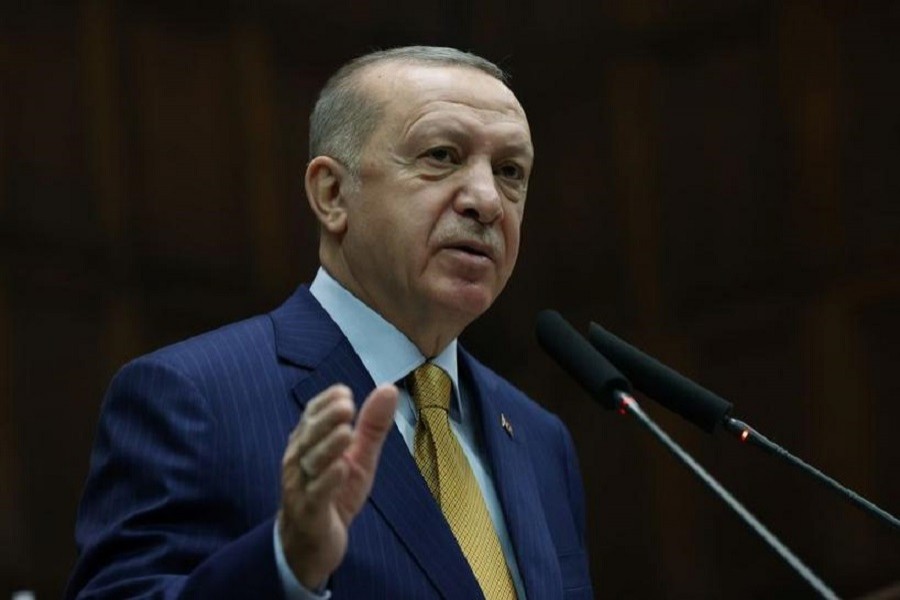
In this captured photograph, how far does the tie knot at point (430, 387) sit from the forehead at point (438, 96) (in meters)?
0.34

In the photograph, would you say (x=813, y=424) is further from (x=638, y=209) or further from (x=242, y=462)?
(x=242, y=462)

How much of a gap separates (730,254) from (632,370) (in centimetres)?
237

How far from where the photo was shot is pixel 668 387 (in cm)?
195

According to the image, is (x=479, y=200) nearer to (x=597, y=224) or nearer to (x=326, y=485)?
(x=326, y=485)

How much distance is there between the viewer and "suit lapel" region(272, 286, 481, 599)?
1.95 meters

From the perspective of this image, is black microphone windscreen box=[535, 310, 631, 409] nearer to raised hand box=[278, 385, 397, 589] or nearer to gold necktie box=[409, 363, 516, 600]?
gold necktie box=[409, 363, 516, 600]

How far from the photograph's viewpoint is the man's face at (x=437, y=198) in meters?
2.19

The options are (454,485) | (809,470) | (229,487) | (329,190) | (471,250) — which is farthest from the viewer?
(329,190)

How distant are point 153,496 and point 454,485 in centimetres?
43

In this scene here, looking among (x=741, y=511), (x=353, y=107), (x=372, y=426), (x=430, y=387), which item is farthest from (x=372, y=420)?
(x=353, y=107)

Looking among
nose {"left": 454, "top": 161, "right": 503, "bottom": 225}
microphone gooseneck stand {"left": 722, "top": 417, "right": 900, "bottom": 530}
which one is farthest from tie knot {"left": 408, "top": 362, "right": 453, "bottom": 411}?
microphone gooseneck stand {"left": 722, "top": 417, "right": 900, "bottom": 530}

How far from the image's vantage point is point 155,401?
76.4 inches

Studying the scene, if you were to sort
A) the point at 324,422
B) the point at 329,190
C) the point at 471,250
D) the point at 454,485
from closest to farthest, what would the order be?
the point at 324,422
the point at 454,485
the point at 471,250
the point at 329,190

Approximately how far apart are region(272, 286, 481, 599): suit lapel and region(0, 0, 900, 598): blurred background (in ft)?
5.82
